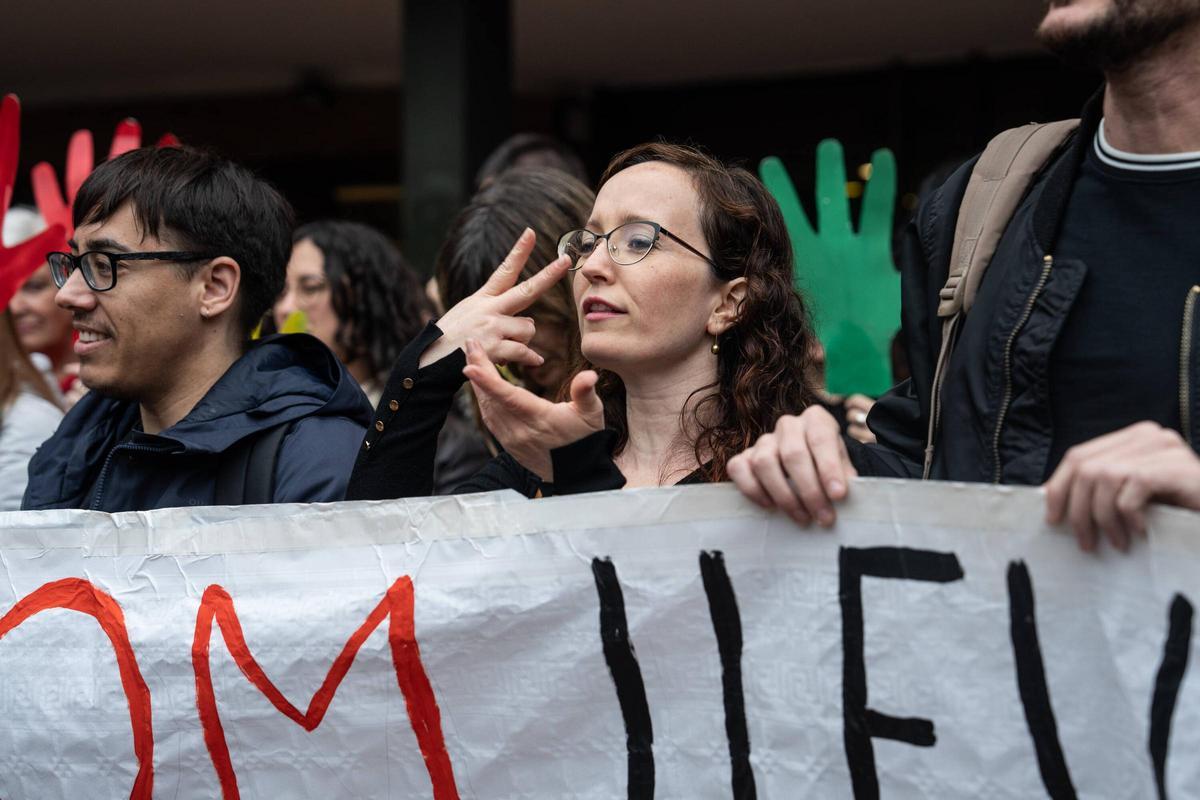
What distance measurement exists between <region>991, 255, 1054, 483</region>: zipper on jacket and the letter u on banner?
72 centimetres

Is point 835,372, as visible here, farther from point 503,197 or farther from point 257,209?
point 257,209

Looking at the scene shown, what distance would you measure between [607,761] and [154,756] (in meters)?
0.62

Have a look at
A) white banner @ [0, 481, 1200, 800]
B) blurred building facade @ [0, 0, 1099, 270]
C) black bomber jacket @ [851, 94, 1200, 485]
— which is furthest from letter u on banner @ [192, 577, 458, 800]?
blurred building facade @ [0, 0, 1099, 270]

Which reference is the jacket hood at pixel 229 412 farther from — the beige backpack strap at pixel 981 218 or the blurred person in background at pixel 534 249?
the beige backpack strap at pixel 981 218

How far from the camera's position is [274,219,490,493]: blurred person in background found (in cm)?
372

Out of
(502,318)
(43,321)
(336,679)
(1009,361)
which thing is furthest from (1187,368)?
(43,321)

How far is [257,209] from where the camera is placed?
8.01 feet

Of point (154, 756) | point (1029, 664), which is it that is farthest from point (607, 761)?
point (154, 756)

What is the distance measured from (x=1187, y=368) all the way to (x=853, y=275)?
6.89ft

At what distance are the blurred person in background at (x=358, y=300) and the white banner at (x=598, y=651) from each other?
5.74 feet

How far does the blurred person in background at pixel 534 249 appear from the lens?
107 inches

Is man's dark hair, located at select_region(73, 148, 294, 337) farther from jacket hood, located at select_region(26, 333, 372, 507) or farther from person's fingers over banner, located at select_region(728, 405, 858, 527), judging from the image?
person's fingers over banner, located at select_region(728, 405, 858, 527)

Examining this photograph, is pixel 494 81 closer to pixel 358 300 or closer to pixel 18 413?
pixel 358 300

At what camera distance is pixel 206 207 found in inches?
93.4
